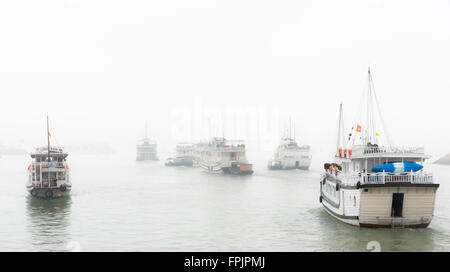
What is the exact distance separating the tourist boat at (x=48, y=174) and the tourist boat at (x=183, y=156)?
3697 inches

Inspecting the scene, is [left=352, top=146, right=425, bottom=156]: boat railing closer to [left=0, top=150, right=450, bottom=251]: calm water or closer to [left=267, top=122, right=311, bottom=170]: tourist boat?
[left=0, top=150, right=450, bottom=251]: calm water

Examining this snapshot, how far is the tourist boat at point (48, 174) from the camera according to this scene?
56.9 meters

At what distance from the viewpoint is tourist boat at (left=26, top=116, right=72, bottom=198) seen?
187 ft

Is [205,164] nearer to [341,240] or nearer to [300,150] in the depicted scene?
[300,150]

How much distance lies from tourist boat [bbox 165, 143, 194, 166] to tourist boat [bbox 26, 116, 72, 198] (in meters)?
93.9

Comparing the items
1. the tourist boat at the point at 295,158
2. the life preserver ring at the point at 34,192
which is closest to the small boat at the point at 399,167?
the life preserver ring at the point at 34,192

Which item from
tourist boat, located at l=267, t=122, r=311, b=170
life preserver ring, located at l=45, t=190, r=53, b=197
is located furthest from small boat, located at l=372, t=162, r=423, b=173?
tourist boat, located at l=267, t=122, r=311, b=170

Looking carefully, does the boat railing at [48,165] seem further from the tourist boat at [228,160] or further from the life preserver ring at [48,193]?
the tourist boat at [228,160]

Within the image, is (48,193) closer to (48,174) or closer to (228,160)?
(48,174)

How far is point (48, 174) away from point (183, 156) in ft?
324
